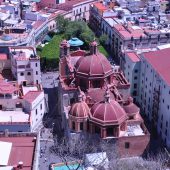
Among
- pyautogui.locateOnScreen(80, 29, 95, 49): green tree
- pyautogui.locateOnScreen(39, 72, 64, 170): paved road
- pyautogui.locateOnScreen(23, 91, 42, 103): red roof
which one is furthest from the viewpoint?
pyautogui.locateOnScreen(80, 29, 95, 49): green tree

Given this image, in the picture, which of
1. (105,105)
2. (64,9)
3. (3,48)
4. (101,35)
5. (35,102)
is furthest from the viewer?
(64,9)

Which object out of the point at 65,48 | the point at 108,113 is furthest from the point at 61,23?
the point at 108,113

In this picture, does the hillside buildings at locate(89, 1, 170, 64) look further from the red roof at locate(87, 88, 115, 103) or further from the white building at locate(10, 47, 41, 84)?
the red roof at locate(87, 88, 115, 103)

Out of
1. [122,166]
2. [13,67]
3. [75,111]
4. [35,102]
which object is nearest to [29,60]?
[13,67]

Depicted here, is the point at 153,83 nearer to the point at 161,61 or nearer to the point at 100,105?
the point at 161,61

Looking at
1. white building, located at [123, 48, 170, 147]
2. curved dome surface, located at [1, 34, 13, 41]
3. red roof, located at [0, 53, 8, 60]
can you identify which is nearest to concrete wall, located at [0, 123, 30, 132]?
white building, located at [123, 48, 170, 147]

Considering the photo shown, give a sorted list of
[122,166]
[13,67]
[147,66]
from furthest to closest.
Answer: [13,67], [147,66], [122,166]

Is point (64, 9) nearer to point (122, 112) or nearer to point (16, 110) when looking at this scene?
point (16, 110)
